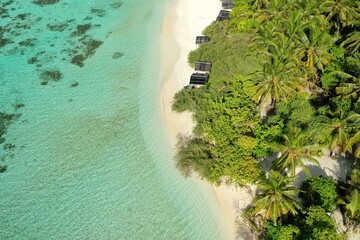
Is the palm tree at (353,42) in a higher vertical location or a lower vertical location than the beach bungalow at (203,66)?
higher

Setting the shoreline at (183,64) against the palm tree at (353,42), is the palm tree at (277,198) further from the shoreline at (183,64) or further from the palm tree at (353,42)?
the palm tree at (353,42)

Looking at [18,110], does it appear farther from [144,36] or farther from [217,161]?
[217,161]

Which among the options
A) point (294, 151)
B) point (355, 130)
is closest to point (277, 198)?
point (294, 151)

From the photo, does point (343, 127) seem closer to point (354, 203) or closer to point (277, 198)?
point (354, 203)

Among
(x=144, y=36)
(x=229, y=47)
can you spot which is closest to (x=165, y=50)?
(x=144, y=36)

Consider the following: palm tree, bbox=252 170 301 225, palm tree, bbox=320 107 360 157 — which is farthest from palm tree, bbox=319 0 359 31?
palm tree, bbox=252 170 301 225

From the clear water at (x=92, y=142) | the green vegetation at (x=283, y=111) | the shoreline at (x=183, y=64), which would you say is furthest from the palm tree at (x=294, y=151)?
the clear water at (x=92, y=142)

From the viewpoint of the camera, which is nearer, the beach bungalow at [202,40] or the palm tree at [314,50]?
the palm tree at [314,50]

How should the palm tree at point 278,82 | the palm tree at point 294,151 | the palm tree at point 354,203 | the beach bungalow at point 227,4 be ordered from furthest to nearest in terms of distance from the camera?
the beach bungalow at point 227,4
the palm tree at point 278,82
the palm tree at point 294,151
the palm tree at point 354,203
